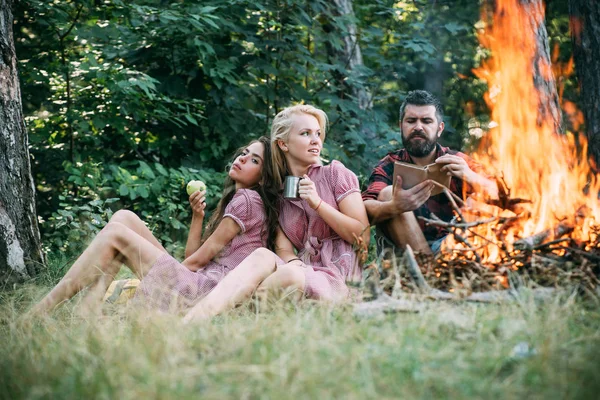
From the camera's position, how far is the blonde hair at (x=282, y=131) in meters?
4.16

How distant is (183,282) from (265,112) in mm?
3270

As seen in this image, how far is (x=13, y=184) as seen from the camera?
4.66 m

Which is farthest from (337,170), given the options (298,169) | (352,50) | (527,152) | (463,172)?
(352,50)

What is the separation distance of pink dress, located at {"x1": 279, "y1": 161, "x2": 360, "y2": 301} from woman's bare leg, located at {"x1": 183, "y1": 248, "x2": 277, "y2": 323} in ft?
1.02

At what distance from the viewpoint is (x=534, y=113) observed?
4.51 meters

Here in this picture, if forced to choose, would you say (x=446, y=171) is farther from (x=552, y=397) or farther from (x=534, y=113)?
(x=552, y=397)

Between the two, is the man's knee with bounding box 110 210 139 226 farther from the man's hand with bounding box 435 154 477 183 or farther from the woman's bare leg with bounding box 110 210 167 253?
the man's hand with bounding box 435 154 477 183

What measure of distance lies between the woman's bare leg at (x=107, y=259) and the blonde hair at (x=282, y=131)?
92cm

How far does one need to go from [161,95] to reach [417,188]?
301 cm

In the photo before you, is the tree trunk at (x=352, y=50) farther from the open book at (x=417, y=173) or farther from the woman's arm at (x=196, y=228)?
the open book at (x=417, y=173)

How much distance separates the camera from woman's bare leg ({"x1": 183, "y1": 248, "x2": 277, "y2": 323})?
10.9 ft

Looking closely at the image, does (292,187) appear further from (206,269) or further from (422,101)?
(422,101)

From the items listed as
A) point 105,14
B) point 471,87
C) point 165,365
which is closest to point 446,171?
point 165,365

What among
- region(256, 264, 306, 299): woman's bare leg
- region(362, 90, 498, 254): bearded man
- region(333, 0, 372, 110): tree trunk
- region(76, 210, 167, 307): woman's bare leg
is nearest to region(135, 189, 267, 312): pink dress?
Result: region(76, 210, 167, 307): woman's bare leg
